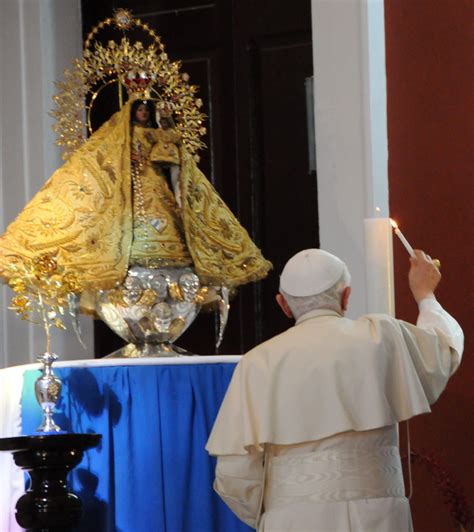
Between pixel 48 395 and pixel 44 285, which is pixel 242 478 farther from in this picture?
pixel 44 285

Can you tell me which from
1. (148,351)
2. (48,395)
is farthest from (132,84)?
(48,395)

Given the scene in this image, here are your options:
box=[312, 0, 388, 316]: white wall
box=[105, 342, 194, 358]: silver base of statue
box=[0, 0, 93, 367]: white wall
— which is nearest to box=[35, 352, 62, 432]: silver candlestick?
box=[105, 342, 194, 358]: silver base of statue

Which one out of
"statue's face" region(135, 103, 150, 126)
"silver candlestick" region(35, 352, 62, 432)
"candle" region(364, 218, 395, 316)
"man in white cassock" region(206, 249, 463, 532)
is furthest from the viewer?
"statue's face" region(135, 103, 150, 126)

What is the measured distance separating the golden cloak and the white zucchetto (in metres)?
1.21

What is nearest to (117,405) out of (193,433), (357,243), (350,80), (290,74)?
(193,433)

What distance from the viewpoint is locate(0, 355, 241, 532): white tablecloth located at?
16.8 ft

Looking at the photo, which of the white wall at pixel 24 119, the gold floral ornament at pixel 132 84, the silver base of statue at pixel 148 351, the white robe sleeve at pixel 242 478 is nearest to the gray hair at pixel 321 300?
the white robe sleeve at pixel 242 478

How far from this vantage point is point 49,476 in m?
4.88

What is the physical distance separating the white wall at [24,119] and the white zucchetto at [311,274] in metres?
2.81

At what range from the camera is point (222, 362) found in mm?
5242

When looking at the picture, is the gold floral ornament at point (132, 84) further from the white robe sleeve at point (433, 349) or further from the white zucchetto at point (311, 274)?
the white robe sleeve at point (433, 349)

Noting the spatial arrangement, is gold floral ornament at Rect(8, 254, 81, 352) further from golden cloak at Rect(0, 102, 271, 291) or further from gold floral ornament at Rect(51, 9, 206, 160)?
gold floral ornament at Rect(51, 9, 206, 160)

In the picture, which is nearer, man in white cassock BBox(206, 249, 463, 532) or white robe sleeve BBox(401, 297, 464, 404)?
man in white cassock BBox(206, 249, 463, 532)

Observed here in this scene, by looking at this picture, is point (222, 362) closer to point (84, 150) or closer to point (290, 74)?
point (84, 150)
